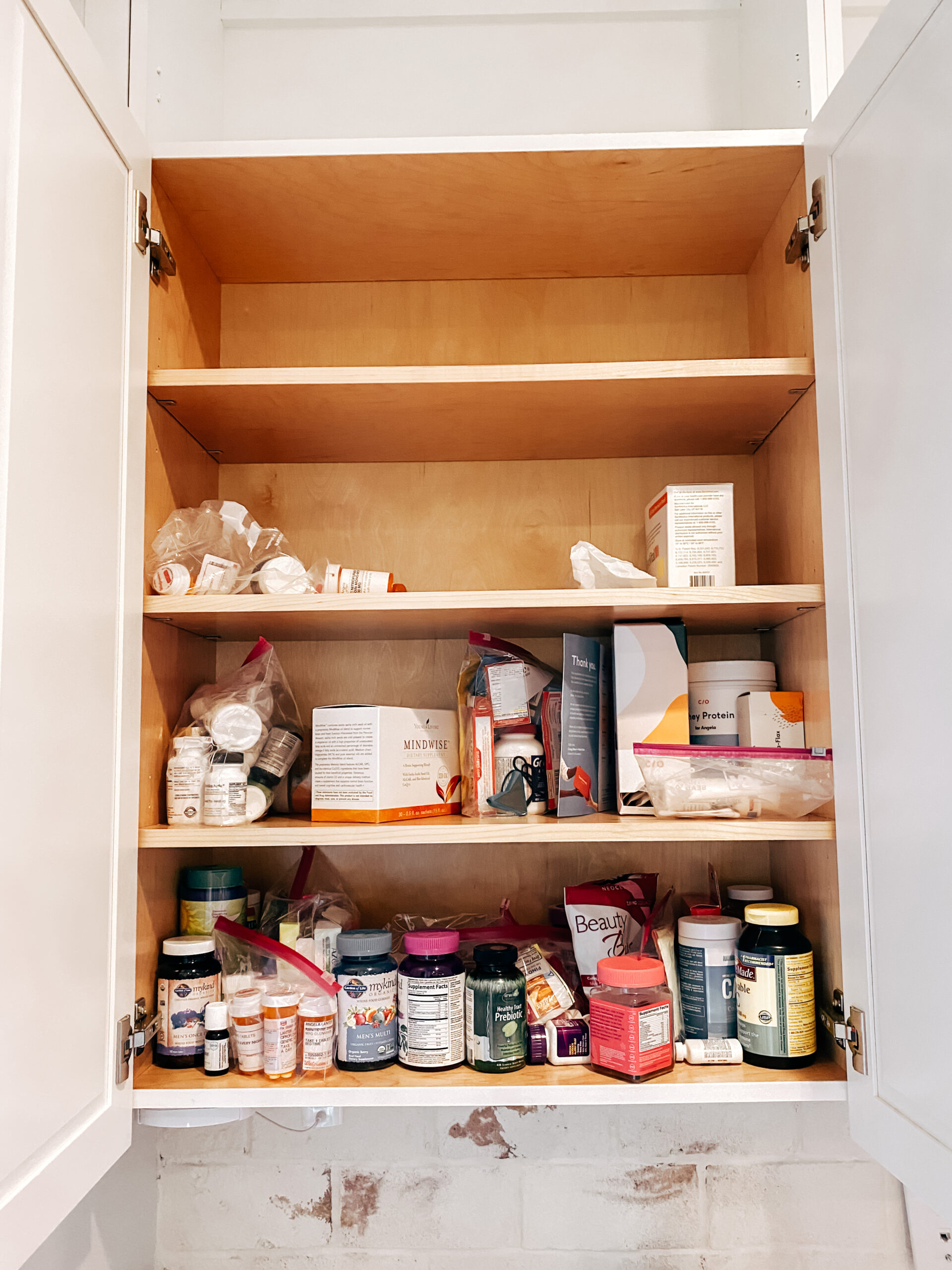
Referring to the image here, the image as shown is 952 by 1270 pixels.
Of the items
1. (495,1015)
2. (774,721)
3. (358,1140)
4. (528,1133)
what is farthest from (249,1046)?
(774,721)

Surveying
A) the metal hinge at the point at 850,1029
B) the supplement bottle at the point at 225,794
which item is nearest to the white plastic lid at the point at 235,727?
the supplement bottle at the point at 225,794

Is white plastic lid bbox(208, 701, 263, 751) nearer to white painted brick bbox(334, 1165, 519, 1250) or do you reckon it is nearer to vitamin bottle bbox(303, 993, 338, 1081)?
→ vitamin bottle bbox(303, 993, 338, 1081)

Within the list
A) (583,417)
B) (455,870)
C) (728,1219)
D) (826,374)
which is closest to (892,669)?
(826,374)

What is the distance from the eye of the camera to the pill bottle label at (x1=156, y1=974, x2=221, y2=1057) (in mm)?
1058

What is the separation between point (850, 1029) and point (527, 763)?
454 mm

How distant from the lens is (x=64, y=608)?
84 cm

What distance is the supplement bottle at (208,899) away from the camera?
1156mm

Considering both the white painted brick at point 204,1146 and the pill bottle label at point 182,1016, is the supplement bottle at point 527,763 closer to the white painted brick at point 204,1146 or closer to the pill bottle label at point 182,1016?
the pill bottle label at point 182,1016

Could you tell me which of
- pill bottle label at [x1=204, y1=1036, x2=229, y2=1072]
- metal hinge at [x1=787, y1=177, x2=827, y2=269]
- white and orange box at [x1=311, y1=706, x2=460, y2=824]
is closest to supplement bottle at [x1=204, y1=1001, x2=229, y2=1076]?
pill bottle label at [x1=204, y1=1036, x2=229, y2=1072]

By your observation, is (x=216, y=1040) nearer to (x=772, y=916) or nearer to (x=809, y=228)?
(x=772, y=916)

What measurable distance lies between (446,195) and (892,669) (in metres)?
0.80

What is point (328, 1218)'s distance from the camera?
1.32 meters

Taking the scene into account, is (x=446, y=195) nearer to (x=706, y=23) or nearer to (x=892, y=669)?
(x=706, y=23)

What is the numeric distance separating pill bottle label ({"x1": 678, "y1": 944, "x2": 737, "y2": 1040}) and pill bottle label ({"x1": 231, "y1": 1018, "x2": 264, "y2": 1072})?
0.50m
